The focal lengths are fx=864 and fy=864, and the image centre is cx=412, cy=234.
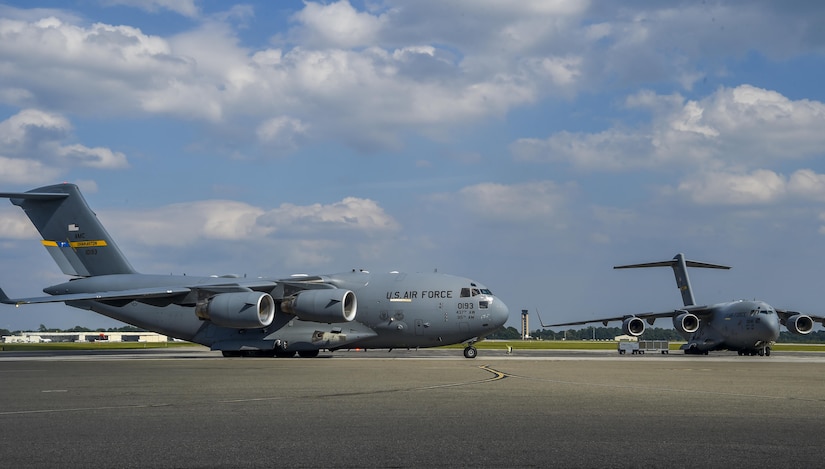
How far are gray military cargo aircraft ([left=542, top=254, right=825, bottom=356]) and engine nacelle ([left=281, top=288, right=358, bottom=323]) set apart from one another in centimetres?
2284

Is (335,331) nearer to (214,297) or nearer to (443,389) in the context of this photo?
(214,297)

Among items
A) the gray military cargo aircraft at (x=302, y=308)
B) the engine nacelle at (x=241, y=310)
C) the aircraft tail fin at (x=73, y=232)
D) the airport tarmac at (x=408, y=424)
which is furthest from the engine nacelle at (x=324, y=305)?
the airport tarmac at (x=408, y=424)

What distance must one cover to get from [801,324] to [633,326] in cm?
1038

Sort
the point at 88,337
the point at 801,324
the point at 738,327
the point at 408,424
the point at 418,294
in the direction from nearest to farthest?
1. the point at 408,424
2. the point at 418,294
3. the point at 738,327
4. the point at 801,324
5. the point at 88,337

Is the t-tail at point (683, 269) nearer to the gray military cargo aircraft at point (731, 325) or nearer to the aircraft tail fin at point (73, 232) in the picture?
the gray military cargo aircraft at point (731, 325)

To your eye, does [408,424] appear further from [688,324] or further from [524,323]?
[524,323]

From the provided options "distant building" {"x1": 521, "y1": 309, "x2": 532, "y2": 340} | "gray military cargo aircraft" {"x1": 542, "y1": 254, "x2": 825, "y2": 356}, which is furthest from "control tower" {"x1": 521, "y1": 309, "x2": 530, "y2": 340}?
"gray military cargo aircraft" {"x1": 542, "y1": 254, "x2": 825, "y2": 356}

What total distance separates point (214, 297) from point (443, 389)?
2538 centimetres

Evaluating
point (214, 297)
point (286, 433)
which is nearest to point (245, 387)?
point (286, 433)

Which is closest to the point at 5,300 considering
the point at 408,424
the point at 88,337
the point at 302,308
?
the point at 302,308

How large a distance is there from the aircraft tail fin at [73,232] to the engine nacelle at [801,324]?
40767 millimetres

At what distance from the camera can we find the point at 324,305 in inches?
1561

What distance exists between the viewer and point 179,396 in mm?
15578

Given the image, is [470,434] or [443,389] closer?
[470,434]
